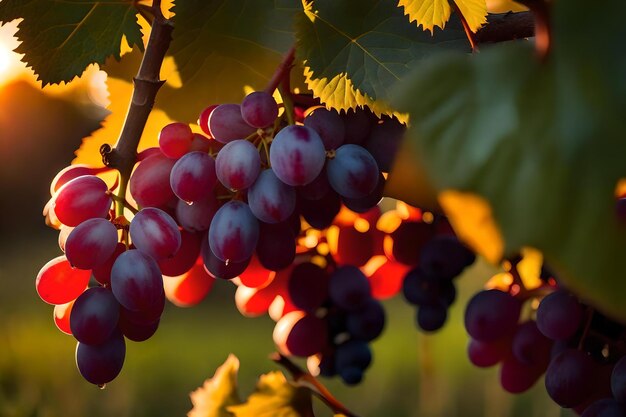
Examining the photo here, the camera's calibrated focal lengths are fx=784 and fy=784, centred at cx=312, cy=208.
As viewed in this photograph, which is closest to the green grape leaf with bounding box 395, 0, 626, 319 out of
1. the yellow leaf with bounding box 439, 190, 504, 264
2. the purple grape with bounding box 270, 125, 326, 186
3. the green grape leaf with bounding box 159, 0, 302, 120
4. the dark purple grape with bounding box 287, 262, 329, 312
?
the yellow leaf with bounding box 439, 190, 504, 264

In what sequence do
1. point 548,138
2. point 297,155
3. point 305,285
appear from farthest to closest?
point 305,285 → point 297,155 → point 548,138

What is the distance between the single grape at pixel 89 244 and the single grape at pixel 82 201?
2cm

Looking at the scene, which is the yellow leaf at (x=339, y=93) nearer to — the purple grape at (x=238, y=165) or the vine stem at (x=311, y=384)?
the purple grape at (x=238, y=165)

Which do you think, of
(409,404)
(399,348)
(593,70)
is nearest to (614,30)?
(593,70)

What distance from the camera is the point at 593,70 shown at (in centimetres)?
21

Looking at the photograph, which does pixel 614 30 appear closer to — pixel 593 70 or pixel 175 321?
pixel 593 70

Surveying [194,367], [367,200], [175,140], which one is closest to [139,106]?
[175,140]

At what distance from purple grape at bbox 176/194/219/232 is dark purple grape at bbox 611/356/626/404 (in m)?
0.26

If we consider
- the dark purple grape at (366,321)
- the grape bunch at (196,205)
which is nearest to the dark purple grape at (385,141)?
the grape bunch at (196,205)

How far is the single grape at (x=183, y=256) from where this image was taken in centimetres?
48

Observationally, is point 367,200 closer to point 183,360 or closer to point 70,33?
point 70,33

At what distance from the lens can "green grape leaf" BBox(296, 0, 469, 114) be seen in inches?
17.0

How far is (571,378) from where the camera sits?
51cm

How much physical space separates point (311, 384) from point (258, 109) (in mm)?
253
